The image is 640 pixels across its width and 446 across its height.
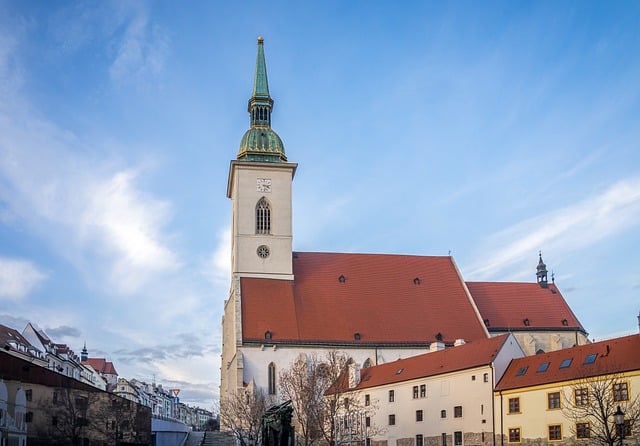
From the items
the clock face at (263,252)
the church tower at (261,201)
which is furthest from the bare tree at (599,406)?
the clock face at (263,252)

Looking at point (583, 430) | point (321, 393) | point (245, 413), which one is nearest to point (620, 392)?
point (583, 430)

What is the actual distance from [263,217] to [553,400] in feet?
114

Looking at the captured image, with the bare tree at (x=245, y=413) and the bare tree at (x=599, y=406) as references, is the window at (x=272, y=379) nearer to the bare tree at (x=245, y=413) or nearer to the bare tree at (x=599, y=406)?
the bare tree at (x=245, y=413)

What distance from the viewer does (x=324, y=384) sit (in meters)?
59.9

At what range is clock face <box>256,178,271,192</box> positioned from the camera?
7244 centimetres

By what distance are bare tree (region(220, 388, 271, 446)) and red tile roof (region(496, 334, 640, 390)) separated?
60.8 ft

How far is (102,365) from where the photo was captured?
499 ft

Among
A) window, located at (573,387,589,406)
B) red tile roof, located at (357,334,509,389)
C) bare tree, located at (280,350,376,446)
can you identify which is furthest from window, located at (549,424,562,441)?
bare tree, located at (280,350,376,446)

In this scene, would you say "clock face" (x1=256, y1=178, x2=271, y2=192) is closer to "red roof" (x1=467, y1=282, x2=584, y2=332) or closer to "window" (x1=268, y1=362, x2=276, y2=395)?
"window" (x1=268, y1=362, x2=276, y2=395)

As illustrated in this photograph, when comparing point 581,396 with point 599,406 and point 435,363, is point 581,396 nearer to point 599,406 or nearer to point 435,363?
point 599,406

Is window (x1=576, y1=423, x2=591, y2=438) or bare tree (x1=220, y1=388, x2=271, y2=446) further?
bare tree (x1=220, y1=388, x2=271, y2=446)

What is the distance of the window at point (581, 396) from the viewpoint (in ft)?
137

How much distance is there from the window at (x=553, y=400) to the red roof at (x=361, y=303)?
2202cm

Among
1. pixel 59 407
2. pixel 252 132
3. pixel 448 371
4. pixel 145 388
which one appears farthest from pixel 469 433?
pixel 145 388
